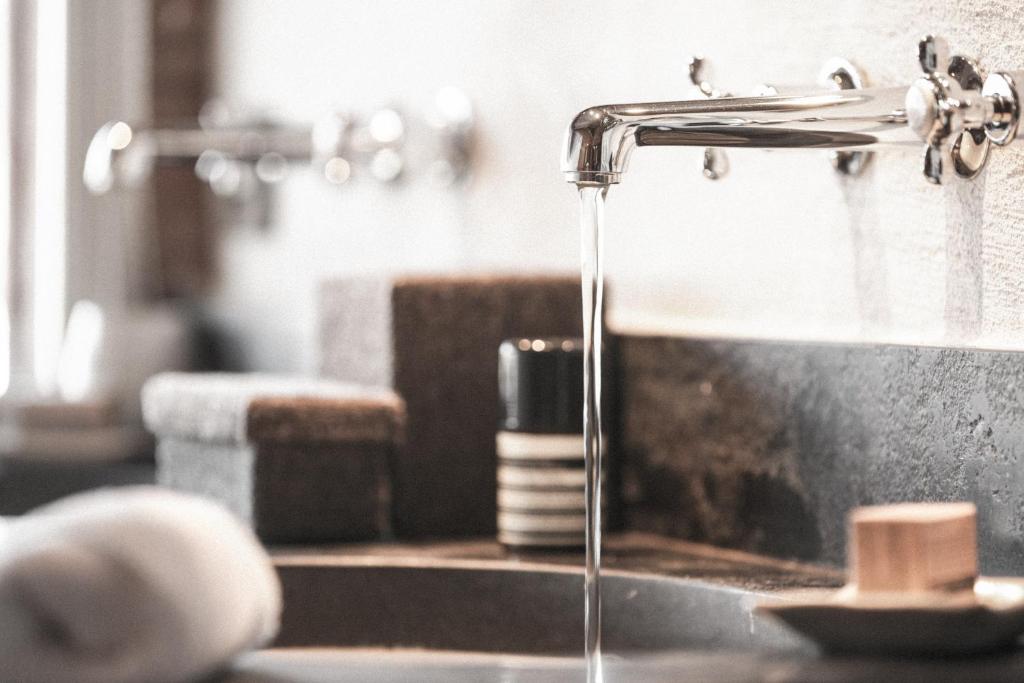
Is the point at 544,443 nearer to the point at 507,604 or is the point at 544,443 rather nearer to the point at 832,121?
the point at 507,604

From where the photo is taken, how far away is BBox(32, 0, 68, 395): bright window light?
2213mm

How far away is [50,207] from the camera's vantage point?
2219mm

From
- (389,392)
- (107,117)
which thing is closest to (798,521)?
(389,392)

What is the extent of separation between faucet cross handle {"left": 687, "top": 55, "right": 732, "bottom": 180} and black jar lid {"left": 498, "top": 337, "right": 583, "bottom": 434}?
175 millimetres

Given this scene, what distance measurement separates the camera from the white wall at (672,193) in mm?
955

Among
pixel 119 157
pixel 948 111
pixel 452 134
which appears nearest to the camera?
pixel 948 111

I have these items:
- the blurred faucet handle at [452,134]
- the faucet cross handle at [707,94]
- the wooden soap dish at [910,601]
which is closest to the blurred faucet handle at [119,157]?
the blurred faucet handle at [452,134]

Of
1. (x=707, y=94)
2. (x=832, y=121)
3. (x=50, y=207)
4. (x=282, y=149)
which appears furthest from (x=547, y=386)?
(x=50, y=207)

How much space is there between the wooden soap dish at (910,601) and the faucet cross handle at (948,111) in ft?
0.95

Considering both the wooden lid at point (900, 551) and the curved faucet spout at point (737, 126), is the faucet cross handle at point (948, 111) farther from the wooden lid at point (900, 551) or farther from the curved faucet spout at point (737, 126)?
the wooden lid at point (900, 551)

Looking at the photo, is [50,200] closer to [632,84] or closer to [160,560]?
[632,84]

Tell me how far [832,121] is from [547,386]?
36cm

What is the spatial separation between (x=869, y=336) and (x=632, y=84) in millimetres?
349

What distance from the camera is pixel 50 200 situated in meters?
2.22
